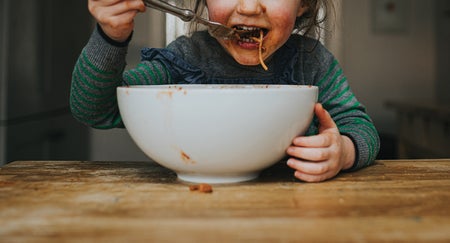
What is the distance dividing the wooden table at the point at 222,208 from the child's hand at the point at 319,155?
2 centimetres

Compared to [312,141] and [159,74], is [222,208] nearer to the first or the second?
[312,141]

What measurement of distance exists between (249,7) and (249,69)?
0.22 meters

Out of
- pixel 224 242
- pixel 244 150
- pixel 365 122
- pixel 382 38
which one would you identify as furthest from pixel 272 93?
pixel 382 38

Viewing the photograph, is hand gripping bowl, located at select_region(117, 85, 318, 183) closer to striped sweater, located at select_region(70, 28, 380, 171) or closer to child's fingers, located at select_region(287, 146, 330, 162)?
child's fingers, located at select_region(287, 146, 330, 162)

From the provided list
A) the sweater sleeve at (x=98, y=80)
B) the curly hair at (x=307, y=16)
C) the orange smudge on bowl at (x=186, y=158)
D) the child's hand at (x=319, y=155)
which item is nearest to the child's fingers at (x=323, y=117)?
the child's hand at (x=319, y=155)

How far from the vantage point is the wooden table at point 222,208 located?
1.46 feet

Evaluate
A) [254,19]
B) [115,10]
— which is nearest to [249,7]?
[254,19]

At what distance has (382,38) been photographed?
3541 mm

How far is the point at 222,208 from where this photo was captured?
0.53 metres

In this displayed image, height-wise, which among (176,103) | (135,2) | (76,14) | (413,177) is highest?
(76,14)

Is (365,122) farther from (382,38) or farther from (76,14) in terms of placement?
(382,38)

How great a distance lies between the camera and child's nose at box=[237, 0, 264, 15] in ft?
2.94

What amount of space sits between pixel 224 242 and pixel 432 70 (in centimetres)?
357

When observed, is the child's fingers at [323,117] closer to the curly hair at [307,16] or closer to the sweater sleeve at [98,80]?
the sweater sleeve at [98,80]
